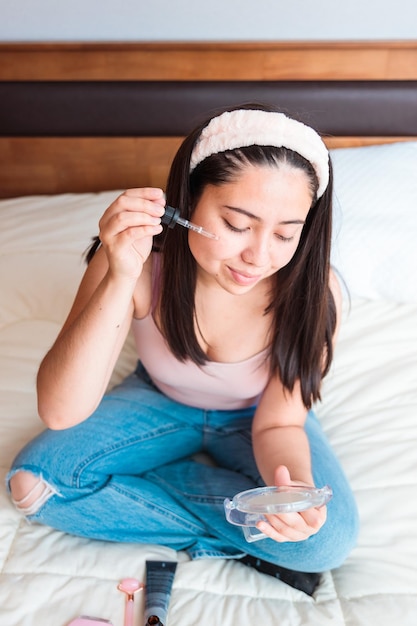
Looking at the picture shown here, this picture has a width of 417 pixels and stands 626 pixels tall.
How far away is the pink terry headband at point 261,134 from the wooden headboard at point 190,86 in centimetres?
99

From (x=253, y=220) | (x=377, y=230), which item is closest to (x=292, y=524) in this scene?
(x=253, y=220)

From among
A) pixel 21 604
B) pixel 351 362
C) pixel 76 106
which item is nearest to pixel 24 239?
pixel 76 106

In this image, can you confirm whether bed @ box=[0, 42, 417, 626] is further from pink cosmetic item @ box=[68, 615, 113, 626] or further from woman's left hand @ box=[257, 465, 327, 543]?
woman's left hand @ box=[257, 465, 327, 543]

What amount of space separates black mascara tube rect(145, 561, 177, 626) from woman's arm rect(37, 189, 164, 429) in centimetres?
28

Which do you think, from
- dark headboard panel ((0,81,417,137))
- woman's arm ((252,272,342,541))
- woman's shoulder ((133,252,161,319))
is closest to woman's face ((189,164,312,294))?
woman's shoulder ((133,252,161,319))

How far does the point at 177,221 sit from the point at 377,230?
0.85 m

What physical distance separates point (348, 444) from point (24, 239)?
3.51ft

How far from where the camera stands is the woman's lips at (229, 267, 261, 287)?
3.46 feet

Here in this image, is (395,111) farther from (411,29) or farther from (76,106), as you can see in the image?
(76,106)

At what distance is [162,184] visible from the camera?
2.20 meters

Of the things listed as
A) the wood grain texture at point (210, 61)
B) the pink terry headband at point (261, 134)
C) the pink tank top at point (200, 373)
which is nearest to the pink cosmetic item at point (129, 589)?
the pink tank top at point (200, 373)

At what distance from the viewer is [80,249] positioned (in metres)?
1.86

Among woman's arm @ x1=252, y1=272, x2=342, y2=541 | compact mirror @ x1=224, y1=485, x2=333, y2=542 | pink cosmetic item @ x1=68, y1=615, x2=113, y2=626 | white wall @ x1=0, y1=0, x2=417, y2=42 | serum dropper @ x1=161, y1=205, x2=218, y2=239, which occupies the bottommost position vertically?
pink cosmetic item @ x1=68, y1=615, x2=113, y2=626

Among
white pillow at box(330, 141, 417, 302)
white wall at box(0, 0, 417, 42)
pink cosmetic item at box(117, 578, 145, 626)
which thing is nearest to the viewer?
pink cosmetic item at box(117, 578, 145, 626)
